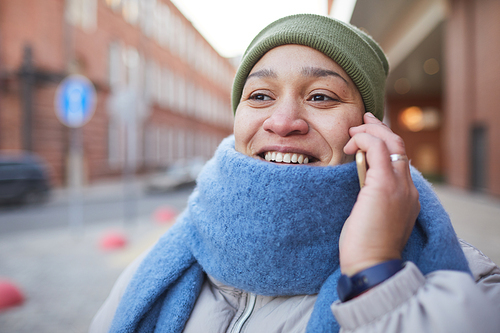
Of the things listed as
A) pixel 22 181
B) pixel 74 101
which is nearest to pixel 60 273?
pixel 74 101

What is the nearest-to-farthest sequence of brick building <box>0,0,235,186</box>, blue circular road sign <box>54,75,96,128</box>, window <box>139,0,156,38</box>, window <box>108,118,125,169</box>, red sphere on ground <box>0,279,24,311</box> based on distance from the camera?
red sphere on ground <box>0,279,24,311</box>, blue circular road sign <box>54,75,96,128</box>, brick building <box>0,0,235,186</box>, window <box>108,118,125,169</box>, window <box>139,0,156,38</box>

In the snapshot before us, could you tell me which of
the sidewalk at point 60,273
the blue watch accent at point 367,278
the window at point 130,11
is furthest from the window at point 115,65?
the blue watch accent at point 367,278

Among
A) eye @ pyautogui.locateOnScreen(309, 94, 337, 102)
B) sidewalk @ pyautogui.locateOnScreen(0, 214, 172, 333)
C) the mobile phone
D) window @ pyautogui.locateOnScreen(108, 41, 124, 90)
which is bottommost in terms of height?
sidewalk @ pyautogui.locateOnScreen(0, 214, 172, 333)

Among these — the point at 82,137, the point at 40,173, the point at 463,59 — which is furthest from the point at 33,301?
the point at 82,137

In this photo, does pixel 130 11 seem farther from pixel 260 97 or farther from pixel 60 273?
pixel 260 97

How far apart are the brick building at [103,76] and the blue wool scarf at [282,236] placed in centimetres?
591

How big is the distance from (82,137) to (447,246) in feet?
61.1

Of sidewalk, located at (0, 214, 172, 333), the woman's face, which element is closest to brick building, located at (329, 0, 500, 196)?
sidewalk, located at (0, 214, 172, 333)

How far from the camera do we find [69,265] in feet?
15.5

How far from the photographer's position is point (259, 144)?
120 cm

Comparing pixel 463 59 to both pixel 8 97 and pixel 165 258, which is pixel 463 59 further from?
pixel 8 97

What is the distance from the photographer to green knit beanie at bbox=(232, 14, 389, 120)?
1.15 m

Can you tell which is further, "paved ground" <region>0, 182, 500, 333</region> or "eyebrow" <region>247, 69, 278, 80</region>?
"paved ground" <region>0, 182, 500, 333</region>

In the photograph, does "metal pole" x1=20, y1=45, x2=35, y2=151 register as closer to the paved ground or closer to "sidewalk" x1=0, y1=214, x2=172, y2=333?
the paved ground
